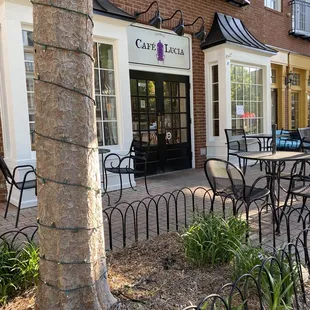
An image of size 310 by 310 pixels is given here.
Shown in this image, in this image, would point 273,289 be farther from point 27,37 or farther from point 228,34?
point 228,34

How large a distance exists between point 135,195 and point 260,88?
487cm

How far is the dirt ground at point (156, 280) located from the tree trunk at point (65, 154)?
268 millimetres

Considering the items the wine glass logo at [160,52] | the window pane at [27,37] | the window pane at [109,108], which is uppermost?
the wine glass logo at [160,52]

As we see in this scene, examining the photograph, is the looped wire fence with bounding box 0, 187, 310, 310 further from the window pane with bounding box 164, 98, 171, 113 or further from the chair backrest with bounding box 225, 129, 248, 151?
the window pane with bounding box 164, 98, 171, 113

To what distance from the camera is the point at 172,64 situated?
6.46 m

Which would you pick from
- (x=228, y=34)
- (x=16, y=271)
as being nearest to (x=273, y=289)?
(x=16, y=271)

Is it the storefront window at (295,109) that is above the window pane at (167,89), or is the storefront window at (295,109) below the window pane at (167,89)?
below

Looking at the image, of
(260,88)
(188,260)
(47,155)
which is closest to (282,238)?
(188,260)

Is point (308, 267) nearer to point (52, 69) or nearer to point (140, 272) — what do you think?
point (140, 272)

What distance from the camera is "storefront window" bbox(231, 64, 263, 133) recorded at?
722 cm

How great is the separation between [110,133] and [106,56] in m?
1.26

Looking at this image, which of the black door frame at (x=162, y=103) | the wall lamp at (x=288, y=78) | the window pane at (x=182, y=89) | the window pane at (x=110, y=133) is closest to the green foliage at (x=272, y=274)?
the window pane at (x=110, y=133)

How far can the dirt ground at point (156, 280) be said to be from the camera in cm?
175

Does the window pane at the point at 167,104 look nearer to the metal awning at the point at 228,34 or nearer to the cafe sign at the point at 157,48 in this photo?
the cafe sign at the point at 157,48
